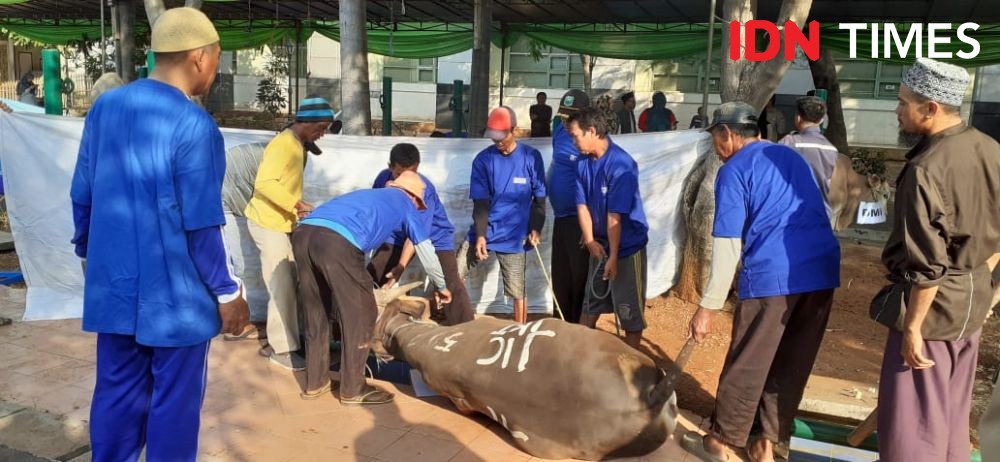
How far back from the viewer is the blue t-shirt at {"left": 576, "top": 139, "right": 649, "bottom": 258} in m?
4.42

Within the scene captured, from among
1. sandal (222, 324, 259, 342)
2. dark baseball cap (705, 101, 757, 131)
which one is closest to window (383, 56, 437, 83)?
sandal (222, 324, 259, 342)

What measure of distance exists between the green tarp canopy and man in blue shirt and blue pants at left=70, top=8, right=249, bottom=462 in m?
9.78

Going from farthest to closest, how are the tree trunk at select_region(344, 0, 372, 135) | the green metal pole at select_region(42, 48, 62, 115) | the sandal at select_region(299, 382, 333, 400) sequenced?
the green metal pole at select_region(42, 48, 62, 115) → the tree trunk at select_region(344, 0, 372, 135) → the sandal at select_region(299, 382, 333, 400)

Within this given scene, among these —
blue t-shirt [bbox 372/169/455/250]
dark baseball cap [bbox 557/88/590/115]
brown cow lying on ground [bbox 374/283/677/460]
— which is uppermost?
dark baseball cap [bbox 557/88/590/115]

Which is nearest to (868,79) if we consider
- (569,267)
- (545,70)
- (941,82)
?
(545,70)

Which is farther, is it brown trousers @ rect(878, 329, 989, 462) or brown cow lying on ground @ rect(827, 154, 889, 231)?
brown cow lying on ground @ rect(827, 154, 889, 231)

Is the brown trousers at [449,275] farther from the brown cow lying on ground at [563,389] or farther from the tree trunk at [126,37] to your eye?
the tree trunk at [126,37]

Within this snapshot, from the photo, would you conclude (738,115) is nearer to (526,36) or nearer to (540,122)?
(540,122)

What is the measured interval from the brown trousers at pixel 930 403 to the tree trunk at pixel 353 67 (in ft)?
17.4

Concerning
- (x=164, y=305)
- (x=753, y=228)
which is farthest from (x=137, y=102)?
(x=753, y=228)

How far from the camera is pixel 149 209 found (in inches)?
101

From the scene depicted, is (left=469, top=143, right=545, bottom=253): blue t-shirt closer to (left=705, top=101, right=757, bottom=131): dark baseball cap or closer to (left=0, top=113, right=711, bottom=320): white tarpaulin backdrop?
(left=0, top=113, right=711, bottom=320): white tarpaulin backdrop

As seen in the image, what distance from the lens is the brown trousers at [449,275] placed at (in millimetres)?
4879

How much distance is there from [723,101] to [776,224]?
9.71 ft
